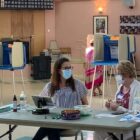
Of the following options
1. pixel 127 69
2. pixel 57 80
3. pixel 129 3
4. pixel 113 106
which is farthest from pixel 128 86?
pixel 129 3

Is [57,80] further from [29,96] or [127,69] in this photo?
[29,96]

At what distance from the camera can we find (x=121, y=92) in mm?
4129

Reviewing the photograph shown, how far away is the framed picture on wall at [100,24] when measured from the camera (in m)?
14.2

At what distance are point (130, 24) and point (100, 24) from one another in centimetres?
→ 101

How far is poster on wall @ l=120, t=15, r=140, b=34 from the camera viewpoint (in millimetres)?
13797

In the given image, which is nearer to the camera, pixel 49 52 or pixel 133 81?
pixel 133 81

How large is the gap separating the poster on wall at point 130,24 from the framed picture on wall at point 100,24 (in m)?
0.55

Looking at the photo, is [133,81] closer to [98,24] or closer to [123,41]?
[123,41]

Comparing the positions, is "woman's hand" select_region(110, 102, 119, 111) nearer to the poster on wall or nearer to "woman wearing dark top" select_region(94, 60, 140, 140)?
"woman wearing dark top" select_region(94, 60, 140, 140)

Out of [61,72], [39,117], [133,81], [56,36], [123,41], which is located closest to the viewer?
[39,117]

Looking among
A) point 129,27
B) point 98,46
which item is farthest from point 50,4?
point 98,46

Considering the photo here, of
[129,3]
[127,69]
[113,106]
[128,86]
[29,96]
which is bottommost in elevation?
[29,96]

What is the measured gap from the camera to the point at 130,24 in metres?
13.9

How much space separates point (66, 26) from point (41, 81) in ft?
10.3
